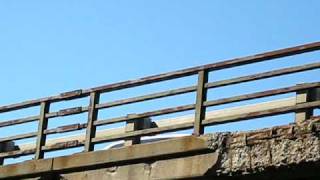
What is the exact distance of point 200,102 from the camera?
9.40 meters

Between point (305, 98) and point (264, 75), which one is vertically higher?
point (264, 75)

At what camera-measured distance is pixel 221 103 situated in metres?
9.20

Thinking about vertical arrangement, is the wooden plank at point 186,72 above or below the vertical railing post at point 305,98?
above

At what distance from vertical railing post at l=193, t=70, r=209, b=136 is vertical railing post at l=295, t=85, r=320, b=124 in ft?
4.03

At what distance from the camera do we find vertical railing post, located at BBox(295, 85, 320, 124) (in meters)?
8.53

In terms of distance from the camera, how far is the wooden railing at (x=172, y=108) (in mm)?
8695

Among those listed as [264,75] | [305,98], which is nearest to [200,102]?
[264,75]

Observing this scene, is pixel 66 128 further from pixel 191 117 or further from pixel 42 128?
pixel 191 117

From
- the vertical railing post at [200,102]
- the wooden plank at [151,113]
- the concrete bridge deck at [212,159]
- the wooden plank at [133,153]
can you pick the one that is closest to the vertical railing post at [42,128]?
the concrete bridge deck at [212,159]

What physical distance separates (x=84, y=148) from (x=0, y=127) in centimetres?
222

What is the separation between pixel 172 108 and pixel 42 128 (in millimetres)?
2400

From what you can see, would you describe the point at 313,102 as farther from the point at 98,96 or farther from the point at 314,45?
the point at 98,96

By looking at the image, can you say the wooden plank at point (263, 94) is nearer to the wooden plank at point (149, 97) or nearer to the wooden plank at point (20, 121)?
the wooden plank at point (149, 97)

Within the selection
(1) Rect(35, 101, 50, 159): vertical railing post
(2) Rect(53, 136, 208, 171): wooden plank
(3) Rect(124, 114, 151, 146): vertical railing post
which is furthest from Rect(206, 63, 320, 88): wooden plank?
(1) Rect(35, 101, 50, 159): vertical railing post
